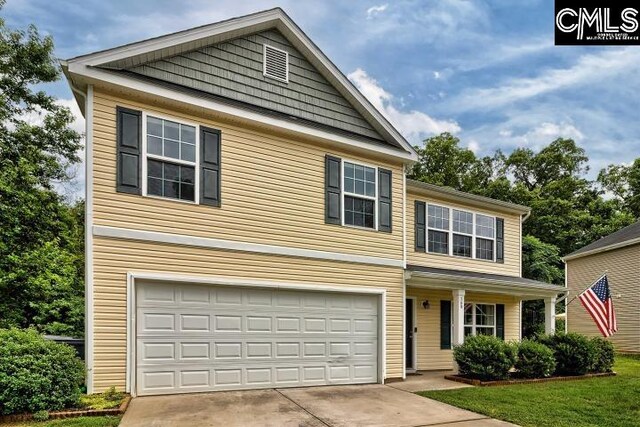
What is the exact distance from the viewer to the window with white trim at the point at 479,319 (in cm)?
1407

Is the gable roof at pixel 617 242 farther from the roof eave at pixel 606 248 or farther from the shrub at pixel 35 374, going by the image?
the shrub at pixel 35 374

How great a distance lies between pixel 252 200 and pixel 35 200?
960 cm

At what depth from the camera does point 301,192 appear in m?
9.88

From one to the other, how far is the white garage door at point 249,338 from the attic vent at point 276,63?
471 centimetres

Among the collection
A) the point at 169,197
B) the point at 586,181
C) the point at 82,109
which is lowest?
the point at 169,197

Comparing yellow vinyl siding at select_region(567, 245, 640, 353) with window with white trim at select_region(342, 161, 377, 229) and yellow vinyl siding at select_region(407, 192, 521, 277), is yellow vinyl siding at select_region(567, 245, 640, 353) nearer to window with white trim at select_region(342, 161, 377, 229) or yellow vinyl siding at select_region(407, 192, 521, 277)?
yellow vinyl siding at select_region(407, 192, 521, 277)

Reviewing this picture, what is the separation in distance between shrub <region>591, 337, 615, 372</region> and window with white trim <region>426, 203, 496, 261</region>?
3.68 metres

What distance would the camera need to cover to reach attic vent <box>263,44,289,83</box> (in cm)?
997

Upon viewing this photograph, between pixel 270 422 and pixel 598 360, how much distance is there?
10.2 metres

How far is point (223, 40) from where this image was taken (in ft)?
30.8

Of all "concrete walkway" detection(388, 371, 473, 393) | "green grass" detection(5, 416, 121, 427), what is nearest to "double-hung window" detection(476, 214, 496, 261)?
"concrete walkway" detection(388, 371, 473, 393)

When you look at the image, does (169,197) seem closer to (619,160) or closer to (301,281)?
(301,281)

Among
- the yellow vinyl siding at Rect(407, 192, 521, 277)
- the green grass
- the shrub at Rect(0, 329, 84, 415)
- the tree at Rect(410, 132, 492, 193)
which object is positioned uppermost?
the tree at Rect(410, 132, 492, 193)

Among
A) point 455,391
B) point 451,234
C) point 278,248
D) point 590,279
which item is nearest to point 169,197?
point 278,248
